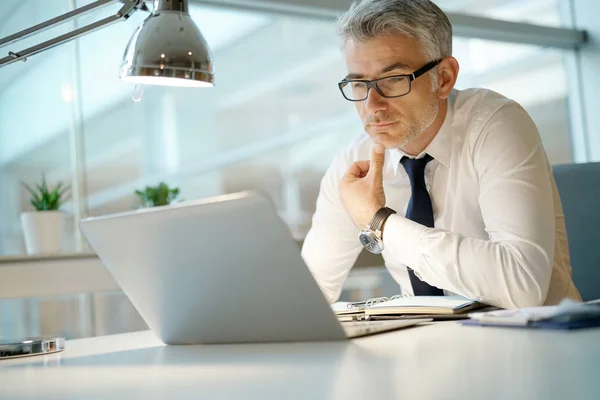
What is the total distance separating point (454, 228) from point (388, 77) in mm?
414

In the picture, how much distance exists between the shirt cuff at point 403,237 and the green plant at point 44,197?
183 cm

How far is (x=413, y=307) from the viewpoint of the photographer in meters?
1.43

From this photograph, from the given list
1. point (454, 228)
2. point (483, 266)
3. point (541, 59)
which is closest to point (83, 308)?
point (454, 228)

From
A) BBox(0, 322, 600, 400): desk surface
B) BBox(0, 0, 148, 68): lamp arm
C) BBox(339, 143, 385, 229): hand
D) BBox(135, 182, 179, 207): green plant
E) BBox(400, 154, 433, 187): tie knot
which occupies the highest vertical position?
BBox(0, 0, 148, 68): lamp arm

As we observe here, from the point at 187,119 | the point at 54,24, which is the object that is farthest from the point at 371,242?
the point at 187,119

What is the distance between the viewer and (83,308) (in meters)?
3.33

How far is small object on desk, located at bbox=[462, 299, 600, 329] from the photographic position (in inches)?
42.9

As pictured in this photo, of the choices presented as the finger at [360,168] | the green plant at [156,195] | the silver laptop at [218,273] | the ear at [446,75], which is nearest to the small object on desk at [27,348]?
the silver laptop at [218,273]

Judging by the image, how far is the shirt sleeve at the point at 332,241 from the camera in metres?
2.21

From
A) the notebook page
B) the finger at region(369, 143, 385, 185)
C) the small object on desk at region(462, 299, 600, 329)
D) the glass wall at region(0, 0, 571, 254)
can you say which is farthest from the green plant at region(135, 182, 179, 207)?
the small object on desk at region(462, 299, 600, 329)

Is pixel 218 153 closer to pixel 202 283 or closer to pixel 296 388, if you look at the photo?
pixel 202 283

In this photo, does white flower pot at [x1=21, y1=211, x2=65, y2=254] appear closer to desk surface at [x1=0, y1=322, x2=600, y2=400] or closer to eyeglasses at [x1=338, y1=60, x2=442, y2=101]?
eyeglasses at [x1=338, y1=60, x2=442, y2=101]

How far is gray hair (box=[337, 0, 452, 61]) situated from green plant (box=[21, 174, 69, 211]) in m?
1.66

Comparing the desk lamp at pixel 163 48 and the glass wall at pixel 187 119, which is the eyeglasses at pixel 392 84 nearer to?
the desk lamp at pixel 163 48
